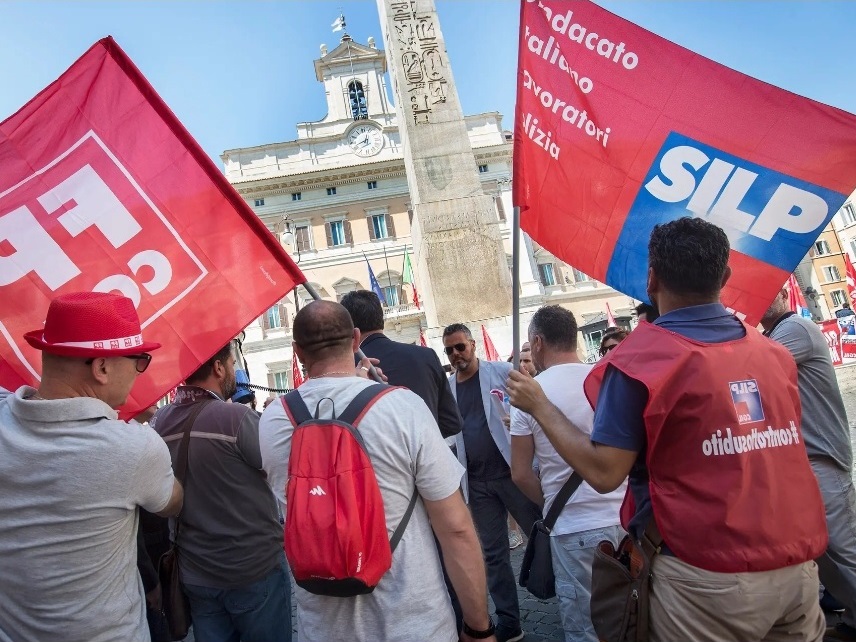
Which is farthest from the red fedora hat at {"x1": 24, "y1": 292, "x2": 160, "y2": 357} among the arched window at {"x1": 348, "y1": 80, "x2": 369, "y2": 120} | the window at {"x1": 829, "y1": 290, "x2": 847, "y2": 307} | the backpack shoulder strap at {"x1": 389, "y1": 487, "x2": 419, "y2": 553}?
the window at {"x1": 829, "y1": 290, "x2": 847, "y2": 307}

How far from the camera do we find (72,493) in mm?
1206

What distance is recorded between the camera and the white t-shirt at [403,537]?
1.30 m

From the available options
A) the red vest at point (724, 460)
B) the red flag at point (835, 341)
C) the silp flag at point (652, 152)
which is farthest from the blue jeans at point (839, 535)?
the red flag at point (835, 341)

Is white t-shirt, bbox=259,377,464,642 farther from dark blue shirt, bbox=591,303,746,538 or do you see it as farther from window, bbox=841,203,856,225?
window, bbox=841,203,856,225

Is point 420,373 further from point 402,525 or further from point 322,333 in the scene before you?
point 402,525

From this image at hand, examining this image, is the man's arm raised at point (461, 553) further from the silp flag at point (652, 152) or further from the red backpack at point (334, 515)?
the silp flag at point (652, 152)

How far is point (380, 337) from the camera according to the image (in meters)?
2.53

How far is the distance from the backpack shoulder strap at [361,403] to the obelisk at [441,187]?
5172 millimetres

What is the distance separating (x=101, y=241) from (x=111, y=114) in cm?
47

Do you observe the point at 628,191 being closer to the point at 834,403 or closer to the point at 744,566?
the point at 834,403

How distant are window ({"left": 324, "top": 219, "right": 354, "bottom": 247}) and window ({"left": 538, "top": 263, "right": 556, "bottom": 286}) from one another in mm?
9502

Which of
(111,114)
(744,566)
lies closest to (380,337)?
(111,114)

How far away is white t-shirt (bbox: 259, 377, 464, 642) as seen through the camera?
1.30m

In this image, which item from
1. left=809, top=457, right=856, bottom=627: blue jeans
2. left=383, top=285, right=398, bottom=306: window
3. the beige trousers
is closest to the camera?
the beige trousers
